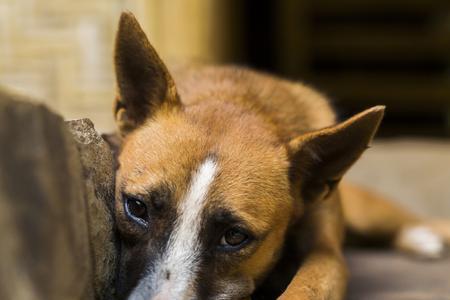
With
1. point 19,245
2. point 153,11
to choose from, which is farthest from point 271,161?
point 153,11

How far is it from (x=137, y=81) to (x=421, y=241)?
147 cm

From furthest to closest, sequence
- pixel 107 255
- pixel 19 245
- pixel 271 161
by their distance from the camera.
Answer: pixel 271 161 < pixel 107 255 < pixel 19 245

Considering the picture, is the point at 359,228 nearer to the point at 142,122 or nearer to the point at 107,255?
the point at 142,122

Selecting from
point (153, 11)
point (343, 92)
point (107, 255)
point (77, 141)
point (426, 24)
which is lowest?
point (343, 92)

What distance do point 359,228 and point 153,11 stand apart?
187cm

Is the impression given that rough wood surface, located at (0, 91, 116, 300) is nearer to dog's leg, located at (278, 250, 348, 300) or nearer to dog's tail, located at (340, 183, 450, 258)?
dog's leg, located at (278, 250, 348, 300)

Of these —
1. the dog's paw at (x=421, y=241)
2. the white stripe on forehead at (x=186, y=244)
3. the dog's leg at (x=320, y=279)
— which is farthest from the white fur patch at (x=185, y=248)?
the dog's paw at (x=421, y=241)

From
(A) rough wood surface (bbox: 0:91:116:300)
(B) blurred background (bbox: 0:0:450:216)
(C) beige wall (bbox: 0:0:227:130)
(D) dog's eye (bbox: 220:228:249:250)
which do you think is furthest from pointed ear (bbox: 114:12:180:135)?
(C) beige wall (bbox: 0:0:227:130)

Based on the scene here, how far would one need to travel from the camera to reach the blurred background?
389 centimetres

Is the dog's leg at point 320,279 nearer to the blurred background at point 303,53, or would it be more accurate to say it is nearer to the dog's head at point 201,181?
the dog's head at point 201,181

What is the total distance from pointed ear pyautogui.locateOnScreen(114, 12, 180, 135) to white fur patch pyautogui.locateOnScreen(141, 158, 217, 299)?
29 cm

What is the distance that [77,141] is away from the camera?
1381mm

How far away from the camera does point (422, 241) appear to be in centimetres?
282

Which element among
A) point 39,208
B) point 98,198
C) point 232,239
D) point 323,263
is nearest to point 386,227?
point 323,263
